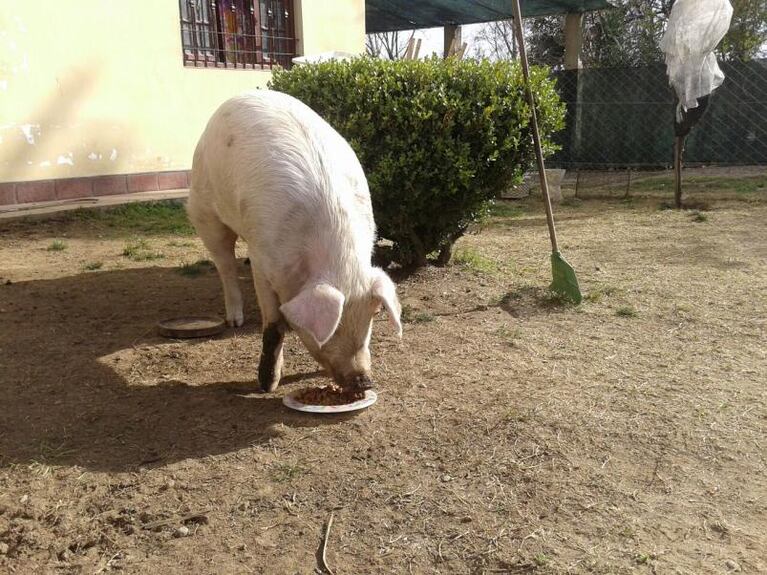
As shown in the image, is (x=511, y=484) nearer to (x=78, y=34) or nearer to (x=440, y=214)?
(x=440, y=214)

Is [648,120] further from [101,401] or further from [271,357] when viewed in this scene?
[101,401]

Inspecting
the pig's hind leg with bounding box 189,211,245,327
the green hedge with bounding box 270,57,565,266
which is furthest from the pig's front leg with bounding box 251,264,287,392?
the green hedge with bounding box 270,57,565,266

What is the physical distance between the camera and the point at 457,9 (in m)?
15.5

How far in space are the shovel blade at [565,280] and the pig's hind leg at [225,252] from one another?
2538 millimetres

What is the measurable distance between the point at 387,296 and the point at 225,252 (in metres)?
1.93

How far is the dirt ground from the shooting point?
256 cm

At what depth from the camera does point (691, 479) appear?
299 centimetres

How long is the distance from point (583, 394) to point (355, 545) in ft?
5.93

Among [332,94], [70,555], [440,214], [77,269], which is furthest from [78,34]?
[70,555]

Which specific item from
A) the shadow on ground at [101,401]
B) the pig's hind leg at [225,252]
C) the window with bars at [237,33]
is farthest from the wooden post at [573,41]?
the pig's hind leg at [225,252]

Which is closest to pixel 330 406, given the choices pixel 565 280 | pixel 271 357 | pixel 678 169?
pixel 271 357

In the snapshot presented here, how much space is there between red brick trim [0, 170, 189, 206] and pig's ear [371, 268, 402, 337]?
21.9 ft

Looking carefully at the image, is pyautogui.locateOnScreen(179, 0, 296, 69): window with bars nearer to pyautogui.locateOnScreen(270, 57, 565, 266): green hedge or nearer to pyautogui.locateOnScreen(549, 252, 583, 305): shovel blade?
pyautogui.locateOnScreen(270, 57, 565, 266): green hedge

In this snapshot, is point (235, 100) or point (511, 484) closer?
point (511, 484)
